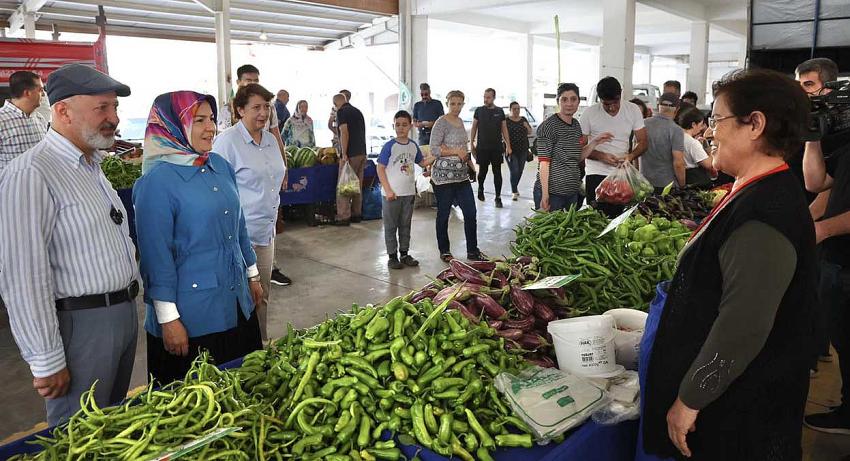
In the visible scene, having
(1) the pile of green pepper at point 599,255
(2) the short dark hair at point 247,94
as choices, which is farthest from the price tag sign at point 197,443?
(2) the short dark hair at point 247,94

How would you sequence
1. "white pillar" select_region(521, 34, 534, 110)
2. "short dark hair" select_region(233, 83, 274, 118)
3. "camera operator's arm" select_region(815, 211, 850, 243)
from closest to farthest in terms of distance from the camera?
1. "camera operator's arm" select_region(815, 211, 850, 243)
2. "short dark hair" select_region(233, 83, 274, 118)
3. "white pillar" select_region(521, 34, 534, 110)

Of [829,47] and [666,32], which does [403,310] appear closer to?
[829,47]

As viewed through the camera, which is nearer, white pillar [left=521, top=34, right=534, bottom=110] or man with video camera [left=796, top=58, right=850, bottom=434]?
man with video camera [left=796, top=58, right=850, bottom=434]

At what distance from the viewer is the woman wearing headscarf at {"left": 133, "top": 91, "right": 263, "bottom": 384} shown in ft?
8.66

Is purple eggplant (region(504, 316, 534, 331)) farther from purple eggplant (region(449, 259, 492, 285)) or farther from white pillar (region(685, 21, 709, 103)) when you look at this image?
A: white pillar (region(685, 21, 709, 103))

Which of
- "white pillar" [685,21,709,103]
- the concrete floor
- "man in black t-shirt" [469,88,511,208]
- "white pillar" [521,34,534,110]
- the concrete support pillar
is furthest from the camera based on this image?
"white pillar" [521,34,534,110]

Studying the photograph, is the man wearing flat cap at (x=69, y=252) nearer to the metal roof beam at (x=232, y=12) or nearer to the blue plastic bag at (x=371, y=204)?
the blue plastic bag at (x=371, y=204)

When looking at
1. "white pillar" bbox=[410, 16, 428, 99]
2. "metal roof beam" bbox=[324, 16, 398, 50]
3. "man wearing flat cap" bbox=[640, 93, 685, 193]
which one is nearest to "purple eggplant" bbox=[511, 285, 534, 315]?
"man wearing flat cap" bbox=[640, 93, 685, 193]

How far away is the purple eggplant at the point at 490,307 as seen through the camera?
2635 millimetres

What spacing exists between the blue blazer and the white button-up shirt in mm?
1186

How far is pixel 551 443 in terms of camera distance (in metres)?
2.00

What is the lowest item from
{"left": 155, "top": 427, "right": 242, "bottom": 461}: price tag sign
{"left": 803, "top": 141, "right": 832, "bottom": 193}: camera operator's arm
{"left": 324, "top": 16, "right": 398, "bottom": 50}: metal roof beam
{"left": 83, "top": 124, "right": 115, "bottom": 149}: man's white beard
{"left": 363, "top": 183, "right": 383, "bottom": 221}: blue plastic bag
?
{"left": 363, "top": 183, "right": 383, "bottom": 221}: blue plastic bag

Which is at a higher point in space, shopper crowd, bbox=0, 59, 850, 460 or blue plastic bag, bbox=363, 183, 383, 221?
shopper crowd, bbox=0, 59, 850, 460

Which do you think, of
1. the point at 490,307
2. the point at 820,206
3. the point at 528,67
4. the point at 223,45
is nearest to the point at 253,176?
the point at 490,307
